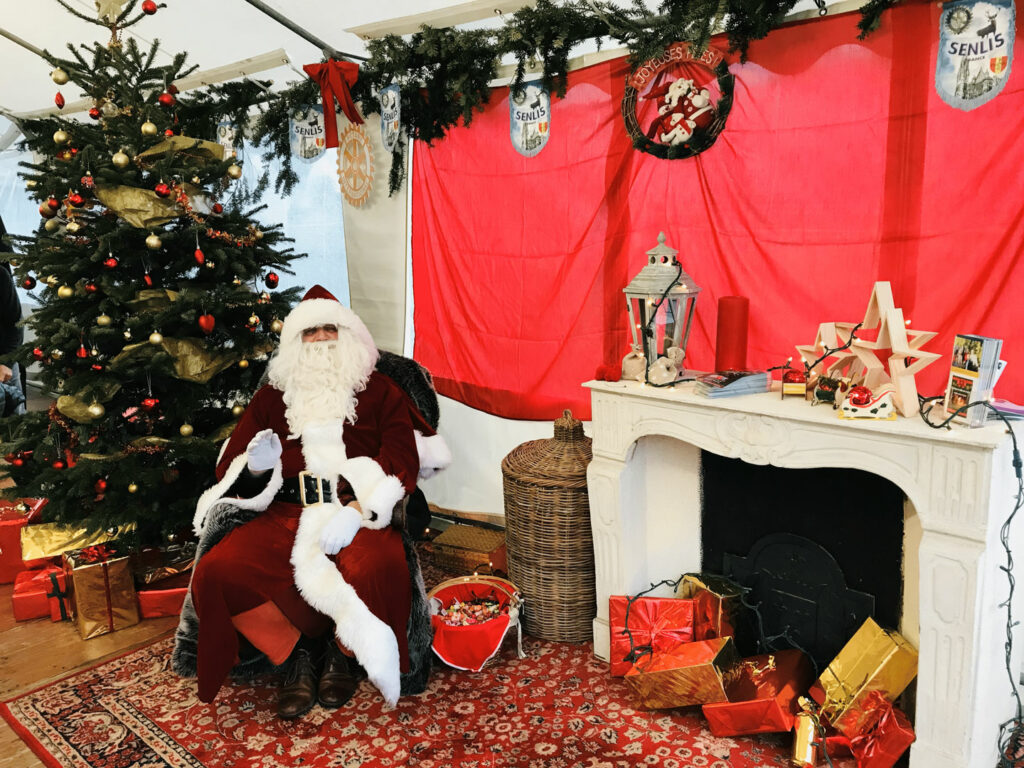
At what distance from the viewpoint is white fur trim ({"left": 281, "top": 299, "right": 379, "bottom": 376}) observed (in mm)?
2875

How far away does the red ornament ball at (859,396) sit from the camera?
6.57 ft

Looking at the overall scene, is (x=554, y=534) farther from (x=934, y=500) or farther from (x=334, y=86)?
(x=334, y=86)

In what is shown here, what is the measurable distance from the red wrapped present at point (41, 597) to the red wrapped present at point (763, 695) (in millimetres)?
2758

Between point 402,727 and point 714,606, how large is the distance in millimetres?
1107

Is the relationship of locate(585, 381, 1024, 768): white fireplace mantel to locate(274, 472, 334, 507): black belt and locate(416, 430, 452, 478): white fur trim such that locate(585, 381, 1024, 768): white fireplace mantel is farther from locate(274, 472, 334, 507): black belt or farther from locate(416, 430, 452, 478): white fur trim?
locate(274, 472, 334, 507): black belt

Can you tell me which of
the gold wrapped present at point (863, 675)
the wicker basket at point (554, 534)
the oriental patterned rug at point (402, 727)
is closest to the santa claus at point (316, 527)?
the oriental patterned rug at point (402, 727)

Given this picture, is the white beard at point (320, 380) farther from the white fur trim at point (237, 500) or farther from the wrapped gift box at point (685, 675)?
the wrapped gift box at point (685, 675)

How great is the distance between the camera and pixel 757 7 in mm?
2256

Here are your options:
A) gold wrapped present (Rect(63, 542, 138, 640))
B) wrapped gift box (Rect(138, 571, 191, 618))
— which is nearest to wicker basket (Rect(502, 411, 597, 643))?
wrapped gift box (Rect(138, 571, 191, 618))

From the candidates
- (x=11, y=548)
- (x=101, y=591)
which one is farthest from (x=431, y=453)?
(x=11, y=548)

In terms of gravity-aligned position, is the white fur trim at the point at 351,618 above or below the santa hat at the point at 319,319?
below

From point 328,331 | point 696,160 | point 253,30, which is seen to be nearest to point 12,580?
point 328,331

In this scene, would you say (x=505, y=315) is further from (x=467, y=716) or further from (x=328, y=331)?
(x=467, y=716)

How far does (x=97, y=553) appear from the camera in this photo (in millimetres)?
3195
